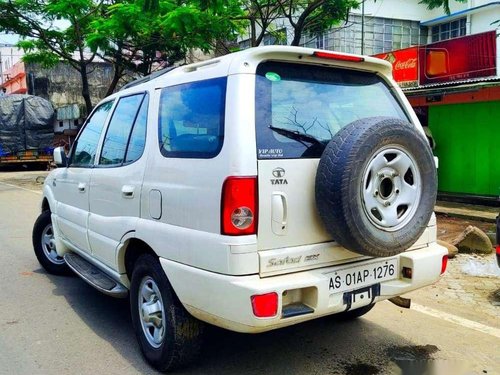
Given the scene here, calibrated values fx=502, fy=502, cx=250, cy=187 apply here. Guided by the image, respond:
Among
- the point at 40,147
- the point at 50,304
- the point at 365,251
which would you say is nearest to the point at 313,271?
the point at 365,251

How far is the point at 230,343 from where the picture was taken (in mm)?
3787

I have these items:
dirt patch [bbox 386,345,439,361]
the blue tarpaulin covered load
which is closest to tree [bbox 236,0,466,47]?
dirt patch [bbox 386,345,439,361]

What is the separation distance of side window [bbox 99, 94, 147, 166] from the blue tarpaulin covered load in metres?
21.3

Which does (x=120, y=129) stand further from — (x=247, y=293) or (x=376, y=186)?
(x=376, y=186)

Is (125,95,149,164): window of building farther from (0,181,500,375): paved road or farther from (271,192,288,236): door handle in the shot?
(0,181,500,375): paved road

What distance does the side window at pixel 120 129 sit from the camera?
3.80m

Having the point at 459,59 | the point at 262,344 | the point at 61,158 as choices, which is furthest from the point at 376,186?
the point at 459,59

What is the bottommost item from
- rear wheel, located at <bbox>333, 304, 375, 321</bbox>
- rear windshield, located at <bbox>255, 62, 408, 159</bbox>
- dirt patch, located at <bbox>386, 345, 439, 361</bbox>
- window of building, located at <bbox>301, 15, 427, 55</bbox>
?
dirt patch, located at <bbox>386, 345, 439, 361</bbox>

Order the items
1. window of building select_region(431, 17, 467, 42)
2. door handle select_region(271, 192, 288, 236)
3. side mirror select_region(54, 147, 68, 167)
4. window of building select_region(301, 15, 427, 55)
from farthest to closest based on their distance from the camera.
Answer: window of building select_region(431, 17, 467, 42) → window of building select_region(301, 15, 427, 55) → side mirror select_region(54, 147, 68, 167) → door handle select_region(271, 192, 288, 236)

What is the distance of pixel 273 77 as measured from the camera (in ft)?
9.71

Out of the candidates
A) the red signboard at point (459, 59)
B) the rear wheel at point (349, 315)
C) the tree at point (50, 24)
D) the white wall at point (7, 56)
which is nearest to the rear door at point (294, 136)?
the rear wheel at point (349, 315)

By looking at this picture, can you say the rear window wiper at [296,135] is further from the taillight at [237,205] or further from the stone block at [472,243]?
the stone block at [472,243]

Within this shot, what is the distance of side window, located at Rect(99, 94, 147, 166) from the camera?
380 cm

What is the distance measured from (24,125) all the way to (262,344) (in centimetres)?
2266
